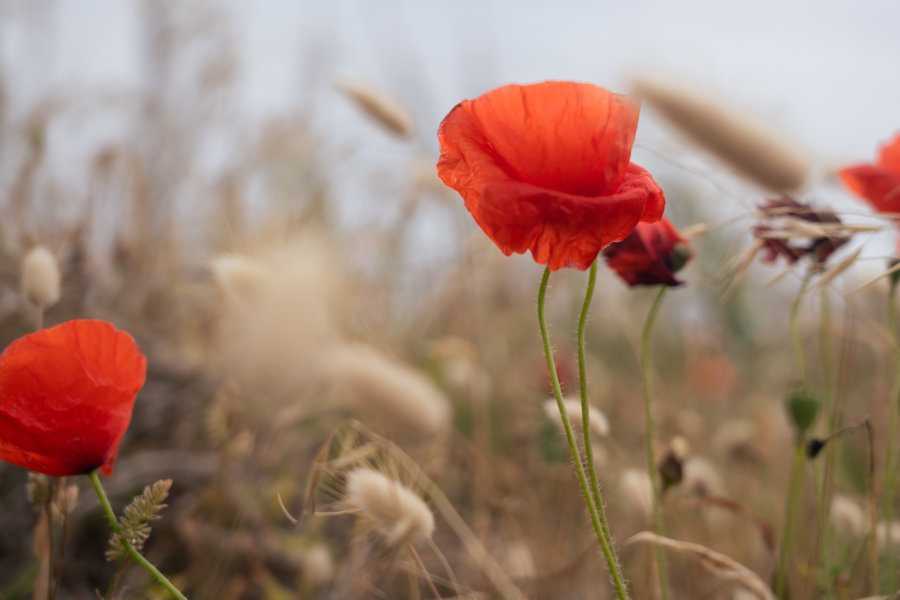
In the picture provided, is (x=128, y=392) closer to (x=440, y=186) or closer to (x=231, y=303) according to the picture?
(x=231, y=303)

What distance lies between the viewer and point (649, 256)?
0.49 m

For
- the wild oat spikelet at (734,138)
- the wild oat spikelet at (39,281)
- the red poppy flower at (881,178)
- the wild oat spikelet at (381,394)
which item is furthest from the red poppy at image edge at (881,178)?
the wild oat spikelet at (39,281)

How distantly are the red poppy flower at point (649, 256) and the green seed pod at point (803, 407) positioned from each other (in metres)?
0.16

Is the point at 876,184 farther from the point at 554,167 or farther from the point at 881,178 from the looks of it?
the point at 554,167

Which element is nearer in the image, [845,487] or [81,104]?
[845,487]

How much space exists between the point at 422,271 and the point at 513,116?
1000mm

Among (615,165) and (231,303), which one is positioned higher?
(615,165)

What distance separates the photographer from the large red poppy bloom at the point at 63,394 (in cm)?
40

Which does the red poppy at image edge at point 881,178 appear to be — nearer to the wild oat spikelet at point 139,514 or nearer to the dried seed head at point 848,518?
the dried seed head at point 848,518

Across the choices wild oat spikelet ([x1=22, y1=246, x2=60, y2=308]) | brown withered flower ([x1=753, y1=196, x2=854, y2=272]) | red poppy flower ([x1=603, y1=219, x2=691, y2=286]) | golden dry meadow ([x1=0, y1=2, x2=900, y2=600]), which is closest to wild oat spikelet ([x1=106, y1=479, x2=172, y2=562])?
golden dry meadow ([x1=0, y1=2, x2=900, y2=600])

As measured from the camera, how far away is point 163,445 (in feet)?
3.65

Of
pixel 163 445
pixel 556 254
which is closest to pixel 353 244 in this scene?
pixel 163 445

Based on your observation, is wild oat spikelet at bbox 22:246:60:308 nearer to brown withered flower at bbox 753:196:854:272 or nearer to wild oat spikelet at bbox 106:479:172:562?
wild oat spikelet at bbox 106:479:172:562

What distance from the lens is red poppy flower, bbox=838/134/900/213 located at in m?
0.56
